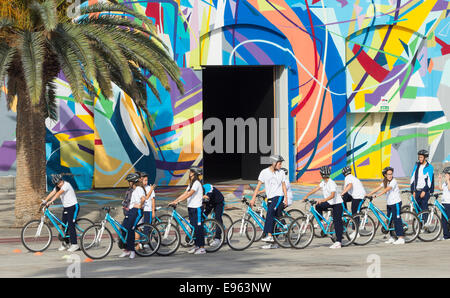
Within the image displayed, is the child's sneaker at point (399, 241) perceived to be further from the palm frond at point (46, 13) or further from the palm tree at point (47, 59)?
the palm frond at point (46, 13)

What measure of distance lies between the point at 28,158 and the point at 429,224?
980 centimetres

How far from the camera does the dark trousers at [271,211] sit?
625 inches

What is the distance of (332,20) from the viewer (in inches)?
1244

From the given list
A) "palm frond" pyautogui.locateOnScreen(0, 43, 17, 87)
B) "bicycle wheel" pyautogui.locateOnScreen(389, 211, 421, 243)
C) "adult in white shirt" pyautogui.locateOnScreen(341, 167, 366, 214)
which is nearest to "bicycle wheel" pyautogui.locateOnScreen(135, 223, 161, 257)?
"adult in white shirt" pyautogui.locateOnScreen(341, 167, 366, 214)

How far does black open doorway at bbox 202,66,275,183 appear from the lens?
3272 cm

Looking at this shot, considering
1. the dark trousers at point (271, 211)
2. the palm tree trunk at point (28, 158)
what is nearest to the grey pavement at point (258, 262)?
the dark trousers at point (271, 211)

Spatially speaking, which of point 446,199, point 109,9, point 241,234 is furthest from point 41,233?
point 446,199

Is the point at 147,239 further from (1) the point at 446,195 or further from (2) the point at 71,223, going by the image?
(1) the point at 446,195

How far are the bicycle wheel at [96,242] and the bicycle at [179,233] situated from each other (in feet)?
3.28

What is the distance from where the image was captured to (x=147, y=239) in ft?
48.8

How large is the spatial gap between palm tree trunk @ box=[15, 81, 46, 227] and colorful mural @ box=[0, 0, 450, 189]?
329 inches

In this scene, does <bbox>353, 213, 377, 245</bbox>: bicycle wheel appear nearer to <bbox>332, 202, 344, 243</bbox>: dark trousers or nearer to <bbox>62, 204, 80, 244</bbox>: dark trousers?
<bbox>332, 202, 344, 243</bbox>: dark trousers

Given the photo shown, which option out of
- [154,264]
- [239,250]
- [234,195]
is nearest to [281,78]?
[234,195]

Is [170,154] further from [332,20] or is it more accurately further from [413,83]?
[413,83]
